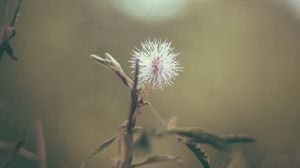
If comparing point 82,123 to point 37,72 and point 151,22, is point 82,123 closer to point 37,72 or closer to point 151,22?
point 37,72

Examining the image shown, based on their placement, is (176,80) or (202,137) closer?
(202,137)

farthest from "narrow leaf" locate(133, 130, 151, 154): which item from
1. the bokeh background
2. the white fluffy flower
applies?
the bokeh background

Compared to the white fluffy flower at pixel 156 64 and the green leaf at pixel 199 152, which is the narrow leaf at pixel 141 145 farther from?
the white fluffy flower at pixel 156 64

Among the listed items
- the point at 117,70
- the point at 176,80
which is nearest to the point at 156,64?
the point at 117,70

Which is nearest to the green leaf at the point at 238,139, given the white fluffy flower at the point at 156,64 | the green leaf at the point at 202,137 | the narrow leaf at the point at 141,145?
the green leaf at the point at 202,137

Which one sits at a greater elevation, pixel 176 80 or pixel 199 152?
pixel 176 80

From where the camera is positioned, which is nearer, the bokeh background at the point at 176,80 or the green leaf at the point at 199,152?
the green leaf at the point at 199,152

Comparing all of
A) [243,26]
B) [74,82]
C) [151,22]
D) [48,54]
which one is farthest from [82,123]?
[243,26]

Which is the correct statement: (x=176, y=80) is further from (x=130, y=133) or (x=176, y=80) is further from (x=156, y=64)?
(x=130, y=133)
